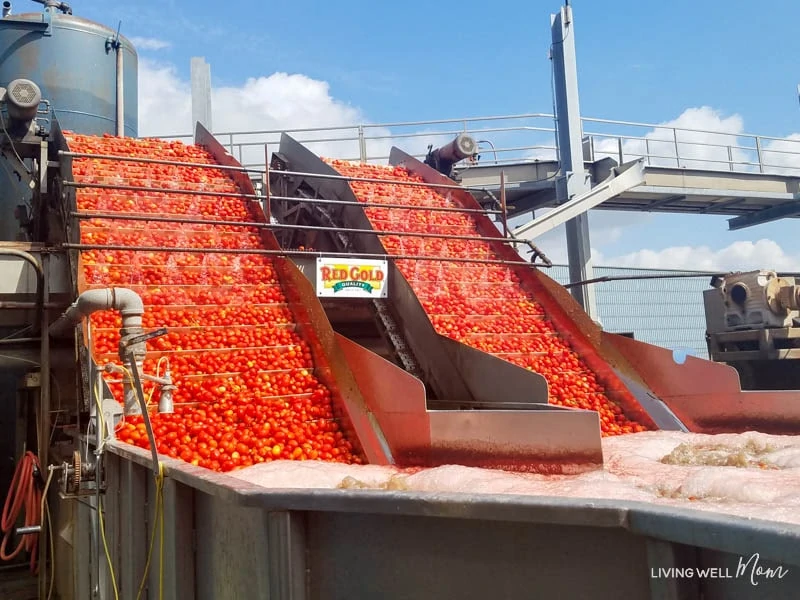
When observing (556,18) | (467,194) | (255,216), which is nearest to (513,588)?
(255,216)

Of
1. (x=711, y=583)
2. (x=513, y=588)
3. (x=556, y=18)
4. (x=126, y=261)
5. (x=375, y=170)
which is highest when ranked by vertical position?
(x=556, y=18)

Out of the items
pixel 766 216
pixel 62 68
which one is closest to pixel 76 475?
pixel 62 68

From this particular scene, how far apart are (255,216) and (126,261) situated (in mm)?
1956

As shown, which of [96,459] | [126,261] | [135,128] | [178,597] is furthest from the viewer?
[135,128]

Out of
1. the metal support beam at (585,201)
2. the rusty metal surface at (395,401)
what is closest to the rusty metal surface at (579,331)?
the rusty metal surface at (395,401)

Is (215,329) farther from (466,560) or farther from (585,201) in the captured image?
(585,201)

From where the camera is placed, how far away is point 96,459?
13.1ft

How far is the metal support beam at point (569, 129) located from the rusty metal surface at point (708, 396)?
6.41 meters

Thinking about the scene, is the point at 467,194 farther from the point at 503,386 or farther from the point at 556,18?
the point at 556,18

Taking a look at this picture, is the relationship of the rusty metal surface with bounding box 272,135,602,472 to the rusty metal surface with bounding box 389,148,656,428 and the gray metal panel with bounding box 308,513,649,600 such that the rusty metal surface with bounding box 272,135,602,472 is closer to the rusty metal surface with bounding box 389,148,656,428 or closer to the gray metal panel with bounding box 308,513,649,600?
the rusty metal surface with bounding box 389,148,656,428

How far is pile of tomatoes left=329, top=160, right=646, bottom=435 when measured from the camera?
280 inches

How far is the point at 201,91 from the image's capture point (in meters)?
14.5

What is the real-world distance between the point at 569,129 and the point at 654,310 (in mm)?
5393

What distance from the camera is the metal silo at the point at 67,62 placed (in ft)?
37.0
